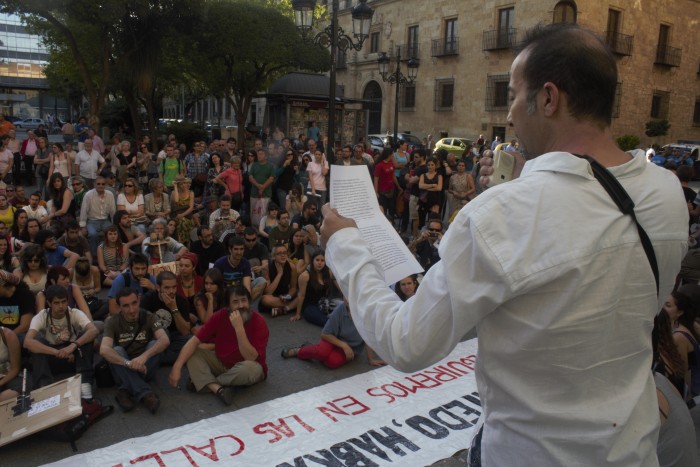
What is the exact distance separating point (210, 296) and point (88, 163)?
6.88 m

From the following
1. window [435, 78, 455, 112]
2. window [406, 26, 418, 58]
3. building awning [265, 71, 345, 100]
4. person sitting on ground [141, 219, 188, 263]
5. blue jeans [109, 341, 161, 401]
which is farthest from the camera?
window [406, 26, 418, 58]

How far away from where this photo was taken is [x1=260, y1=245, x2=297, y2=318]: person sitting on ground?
7504 millimetres

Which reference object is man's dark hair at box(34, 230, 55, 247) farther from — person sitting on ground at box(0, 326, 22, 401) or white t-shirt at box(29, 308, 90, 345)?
person sitting on ground at box(0, 326, 22, 401)

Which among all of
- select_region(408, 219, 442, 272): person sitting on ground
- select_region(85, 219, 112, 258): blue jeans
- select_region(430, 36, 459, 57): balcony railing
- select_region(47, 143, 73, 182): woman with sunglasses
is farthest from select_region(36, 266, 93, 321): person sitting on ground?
select_region(430, 36, 459, 57): balcony railing

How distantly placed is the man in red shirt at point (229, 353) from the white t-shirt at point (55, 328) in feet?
3.37

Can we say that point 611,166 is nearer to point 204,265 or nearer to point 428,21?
point 204,265

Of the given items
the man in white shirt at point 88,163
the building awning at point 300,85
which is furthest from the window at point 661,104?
the man in white shirt at point 88,163

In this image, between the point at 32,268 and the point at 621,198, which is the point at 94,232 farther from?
the point at 621,198

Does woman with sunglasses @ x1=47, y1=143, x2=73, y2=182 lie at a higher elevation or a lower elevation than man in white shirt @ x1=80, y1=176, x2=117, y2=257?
higher

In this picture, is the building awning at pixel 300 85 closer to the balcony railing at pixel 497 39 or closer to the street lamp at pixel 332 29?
the balcony railing at pixel 497 39

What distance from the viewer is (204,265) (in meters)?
7.99

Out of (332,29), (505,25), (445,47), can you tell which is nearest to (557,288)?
(332,29)

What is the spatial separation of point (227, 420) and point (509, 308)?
161 inches

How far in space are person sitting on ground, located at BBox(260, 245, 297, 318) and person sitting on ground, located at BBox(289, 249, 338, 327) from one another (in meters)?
0.20
